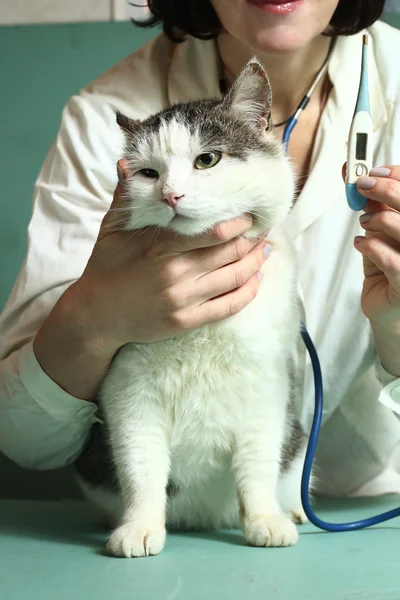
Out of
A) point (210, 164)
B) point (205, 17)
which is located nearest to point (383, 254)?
point (210, 164)

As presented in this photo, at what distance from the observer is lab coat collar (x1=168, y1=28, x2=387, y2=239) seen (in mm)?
→ 1330

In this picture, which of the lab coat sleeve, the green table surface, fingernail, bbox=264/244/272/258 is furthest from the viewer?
the lab coat sleeve

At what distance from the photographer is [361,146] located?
1004mm

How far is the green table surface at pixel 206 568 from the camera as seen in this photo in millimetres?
848

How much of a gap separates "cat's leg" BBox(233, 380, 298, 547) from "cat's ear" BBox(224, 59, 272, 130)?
385 mm

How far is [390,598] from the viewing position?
82cm

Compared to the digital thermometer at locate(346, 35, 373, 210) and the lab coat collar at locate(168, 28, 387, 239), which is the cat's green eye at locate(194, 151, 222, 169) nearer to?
the digital thermometer at locate(346, 35, 373, 210)

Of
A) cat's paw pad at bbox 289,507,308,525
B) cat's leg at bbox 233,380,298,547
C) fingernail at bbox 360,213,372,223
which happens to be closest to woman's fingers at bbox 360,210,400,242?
fingernail at bbox 360,213,372,223

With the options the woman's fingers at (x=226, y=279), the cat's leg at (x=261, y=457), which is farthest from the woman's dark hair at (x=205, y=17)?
the cat's leg at (x=261, y=457)

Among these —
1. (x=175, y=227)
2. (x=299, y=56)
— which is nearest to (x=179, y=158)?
(x=175, y=227)

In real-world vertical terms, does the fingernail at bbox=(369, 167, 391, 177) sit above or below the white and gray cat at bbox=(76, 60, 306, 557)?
above

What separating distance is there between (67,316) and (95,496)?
1.05ft

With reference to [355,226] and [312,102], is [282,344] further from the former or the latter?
[312,102]

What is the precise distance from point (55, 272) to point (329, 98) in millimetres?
598
